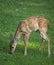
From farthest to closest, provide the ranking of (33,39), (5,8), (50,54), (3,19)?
(5,8)
(3,19)
(33,39)
(50,54)

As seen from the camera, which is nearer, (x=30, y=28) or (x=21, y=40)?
(x=30, y=28)

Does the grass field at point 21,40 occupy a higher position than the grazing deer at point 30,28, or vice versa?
the grazing deer at point 30,28

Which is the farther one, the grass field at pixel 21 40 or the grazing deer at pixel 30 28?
the grazing deer at pixel 30 28

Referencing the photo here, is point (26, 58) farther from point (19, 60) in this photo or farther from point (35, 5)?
point (35, 5)

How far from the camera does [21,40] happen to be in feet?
46.7

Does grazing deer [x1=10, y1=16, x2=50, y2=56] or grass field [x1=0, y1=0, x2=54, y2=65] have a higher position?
grazing deer [x1=10, y1=16, x2=50, y2=56]

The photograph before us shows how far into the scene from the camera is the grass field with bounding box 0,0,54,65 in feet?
37.3

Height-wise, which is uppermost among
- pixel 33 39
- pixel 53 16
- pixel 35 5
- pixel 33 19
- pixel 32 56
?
pixel 33 19

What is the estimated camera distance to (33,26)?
12227 mm

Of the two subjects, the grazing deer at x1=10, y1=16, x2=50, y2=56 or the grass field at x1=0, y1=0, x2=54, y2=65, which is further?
the grazing deer at x1=10, y1=16, x2=50, y2=56

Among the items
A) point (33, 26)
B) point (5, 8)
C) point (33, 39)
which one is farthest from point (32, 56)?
point (5, 8)

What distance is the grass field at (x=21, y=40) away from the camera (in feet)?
37.3

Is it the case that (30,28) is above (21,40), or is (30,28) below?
above

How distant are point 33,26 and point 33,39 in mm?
2451
